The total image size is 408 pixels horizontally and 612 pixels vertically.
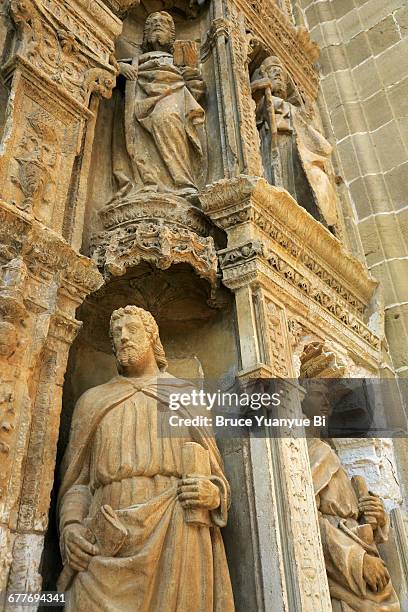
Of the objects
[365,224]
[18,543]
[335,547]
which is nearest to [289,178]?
[365,224]

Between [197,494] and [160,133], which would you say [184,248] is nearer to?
[160,133]

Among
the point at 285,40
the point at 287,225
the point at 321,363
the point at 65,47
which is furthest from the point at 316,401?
the point at 285,40

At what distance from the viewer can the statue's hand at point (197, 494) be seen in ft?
8.06

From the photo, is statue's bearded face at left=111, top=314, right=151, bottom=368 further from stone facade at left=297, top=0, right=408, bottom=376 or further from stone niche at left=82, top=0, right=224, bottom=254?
stone facade at left=297, top=0, right=408, bottom=376

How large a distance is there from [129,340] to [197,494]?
0.83 metres

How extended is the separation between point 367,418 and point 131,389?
1.96 meters

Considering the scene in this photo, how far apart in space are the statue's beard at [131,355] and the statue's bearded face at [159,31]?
9.69ft

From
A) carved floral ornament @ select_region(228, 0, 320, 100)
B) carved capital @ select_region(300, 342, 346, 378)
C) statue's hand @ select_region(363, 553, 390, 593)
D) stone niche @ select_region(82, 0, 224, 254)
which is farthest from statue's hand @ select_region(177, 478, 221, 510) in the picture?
carved floral ornament @ select_region(228, 0, 320, 100)

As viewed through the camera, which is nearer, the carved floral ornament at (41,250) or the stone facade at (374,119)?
the carved floral ornament at (41,250)

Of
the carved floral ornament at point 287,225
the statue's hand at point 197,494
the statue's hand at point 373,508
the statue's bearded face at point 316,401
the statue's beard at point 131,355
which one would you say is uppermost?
the carved floral ornament at point 287,225

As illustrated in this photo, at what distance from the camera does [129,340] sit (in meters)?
2.96

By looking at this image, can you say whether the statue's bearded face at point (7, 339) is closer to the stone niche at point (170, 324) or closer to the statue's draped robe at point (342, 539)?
the stone niche at point (170, 324)

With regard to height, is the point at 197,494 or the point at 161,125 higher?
the point at 161,125

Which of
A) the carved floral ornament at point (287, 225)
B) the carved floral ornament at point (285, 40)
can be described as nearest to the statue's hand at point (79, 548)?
the carved floral ornament at point (287, 225)
